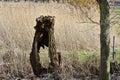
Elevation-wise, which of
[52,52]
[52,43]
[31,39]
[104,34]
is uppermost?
[104,34]

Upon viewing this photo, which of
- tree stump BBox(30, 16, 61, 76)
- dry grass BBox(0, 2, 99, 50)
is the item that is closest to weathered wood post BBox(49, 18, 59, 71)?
tree stump BBox(30, 16, 61, 76)

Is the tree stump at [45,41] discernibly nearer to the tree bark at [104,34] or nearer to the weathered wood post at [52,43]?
the weathered wood post at [52,43]

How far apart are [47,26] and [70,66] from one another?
943mm

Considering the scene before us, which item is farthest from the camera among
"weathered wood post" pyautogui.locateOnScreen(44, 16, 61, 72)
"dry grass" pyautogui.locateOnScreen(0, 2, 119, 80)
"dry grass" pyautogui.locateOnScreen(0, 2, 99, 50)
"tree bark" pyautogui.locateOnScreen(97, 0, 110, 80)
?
"dry grass" pyautogui.locateOnScreen(0, 2, 99, 50)

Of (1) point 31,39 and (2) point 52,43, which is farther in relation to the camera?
(1) point 31,39

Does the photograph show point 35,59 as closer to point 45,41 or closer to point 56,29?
point 45,41

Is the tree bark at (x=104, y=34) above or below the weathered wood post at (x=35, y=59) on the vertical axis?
above

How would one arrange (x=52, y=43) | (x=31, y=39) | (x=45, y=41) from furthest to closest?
(x=31, y=39) < (x=45, y=41) < (x=52, y=43)

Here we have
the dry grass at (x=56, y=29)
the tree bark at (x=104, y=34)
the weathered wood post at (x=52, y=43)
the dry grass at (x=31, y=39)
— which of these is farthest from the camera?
the dry grass at (x=56, y=29)

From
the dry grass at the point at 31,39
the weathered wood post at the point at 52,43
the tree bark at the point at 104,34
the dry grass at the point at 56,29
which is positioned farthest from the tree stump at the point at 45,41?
the dry grass at the point at 56,29

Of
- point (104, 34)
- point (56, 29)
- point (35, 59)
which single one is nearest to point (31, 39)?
point (56, 29)

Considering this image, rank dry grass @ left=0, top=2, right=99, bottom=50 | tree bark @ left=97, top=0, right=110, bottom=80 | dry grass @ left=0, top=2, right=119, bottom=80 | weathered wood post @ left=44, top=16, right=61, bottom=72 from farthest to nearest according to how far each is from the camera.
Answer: dry grass @ left=0, top=2, right=99, bottom=50 → dry grass @ left=0, top=2, right=119, bottom=80 → weathered wood post @ left=44, top=16, right=61, bottom=72 → tree bark @ left=97, top=0, right=110, bottom=80

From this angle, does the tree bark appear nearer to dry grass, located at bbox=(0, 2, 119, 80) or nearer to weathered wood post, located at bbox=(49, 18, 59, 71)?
weathered wood post, located at bbox=(49, 18, 59, 71)

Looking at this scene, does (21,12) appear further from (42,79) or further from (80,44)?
(42,79)
